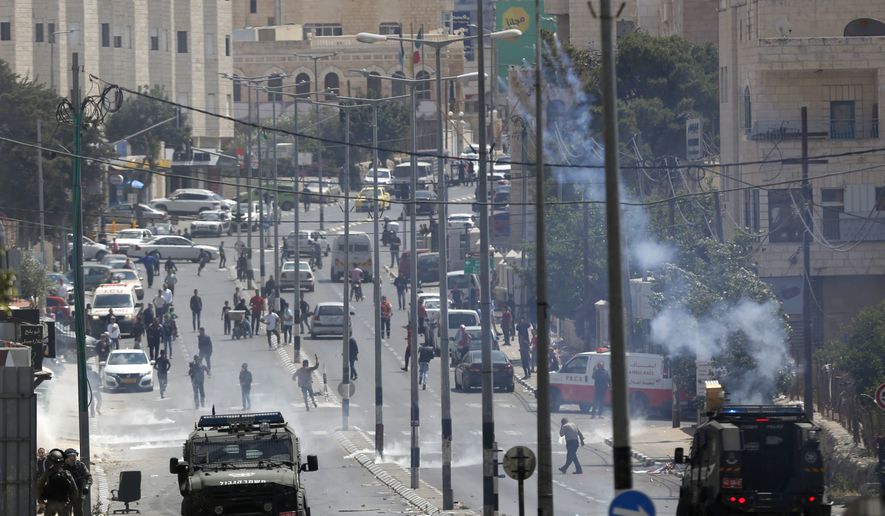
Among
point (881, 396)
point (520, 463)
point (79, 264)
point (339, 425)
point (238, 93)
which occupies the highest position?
point (238, 93)

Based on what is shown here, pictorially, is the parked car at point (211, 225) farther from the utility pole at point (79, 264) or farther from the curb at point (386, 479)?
the utility pole at point (79, 264)

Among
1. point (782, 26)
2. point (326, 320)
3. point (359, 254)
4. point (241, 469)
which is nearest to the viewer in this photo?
point (241, 469)

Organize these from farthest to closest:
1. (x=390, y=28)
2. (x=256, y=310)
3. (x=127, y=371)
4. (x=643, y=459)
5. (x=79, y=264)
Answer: (x=390, y=28) → (x=256, y=310) → (x=127, y=371) → (x=643, y=459) → (x=79, y=264)

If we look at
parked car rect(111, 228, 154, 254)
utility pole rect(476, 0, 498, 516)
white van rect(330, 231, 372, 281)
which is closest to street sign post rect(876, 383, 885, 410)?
utility pole rect(476, 0, 498, 516)

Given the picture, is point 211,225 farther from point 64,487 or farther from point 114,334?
point 64,487

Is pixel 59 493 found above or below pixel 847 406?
above

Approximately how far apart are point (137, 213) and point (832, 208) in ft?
153

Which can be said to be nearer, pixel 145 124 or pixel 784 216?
pixel 784 216

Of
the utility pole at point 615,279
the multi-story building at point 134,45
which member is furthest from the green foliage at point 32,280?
the utility pole at point 615,279

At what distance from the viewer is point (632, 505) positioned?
598 inches

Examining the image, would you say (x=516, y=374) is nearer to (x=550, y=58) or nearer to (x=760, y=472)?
(x=550, y=58)

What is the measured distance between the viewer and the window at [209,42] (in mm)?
128500

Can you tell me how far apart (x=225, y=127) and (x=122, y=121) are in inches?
594

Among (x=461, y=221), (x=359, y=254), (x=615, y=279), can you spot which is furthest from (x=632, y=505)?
(x=461, y=221)
